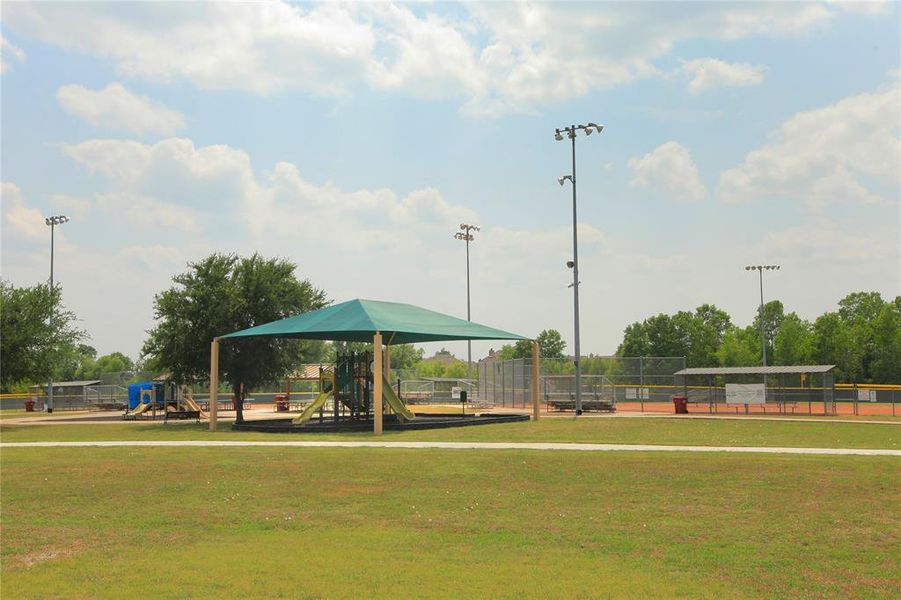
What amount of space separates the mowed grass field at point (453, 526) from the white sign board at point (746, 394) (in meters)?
25.2

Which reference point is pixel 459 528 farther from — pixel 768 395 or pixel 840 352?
pixel 840 352

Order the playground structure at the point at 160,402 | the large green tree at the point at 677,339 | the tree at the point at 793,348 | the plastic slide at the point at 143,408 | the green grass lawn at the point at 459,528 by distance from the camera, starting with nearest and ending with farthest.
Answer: the green grass lawn at the point at 459,528 → the playground structure at the point at 160,402 → the plastic slide at the point at 143,408 → the tree at the point at 793,348 → the large green tree at the point at 677,339

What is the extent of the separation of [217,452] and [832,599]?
16643mm

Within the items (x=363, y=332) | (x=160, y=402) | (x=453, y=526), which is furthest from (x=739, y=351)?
(x=453, y=526)

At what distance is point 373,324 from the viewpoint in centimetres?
3178

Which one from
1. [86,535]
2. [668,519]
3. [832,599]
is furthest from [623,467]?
[86,535]

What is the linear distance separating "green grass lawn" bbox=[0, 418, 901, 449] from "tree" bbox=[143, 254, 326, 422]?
4.82 m

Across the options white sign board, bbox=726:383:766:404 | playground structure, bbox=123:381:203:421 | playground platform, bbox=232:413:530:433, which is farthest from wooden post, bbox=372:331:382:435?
white sign board, bbox=726:383:766:404

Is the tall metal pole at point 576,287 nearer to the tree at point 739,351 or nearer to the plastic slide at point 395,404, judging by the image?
the plastic slide at point 395,404

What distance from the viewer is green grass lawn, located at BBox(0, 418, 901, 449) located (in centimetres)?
2459

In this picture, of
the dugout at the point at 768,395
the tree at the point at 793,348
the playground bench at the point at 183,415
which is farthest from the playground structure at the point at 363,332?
the tree at the point at 793,348

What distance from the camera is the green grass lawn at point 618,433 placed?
2459cm

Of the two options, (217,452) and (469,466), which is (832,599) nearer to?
(469,466)

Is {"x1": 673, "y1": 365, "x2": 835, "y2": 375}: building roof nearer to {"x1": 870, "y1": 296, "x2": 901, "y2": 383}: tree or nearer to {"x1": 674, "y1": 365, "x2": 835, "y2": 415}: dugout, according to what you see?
{"x1": 674, "y1": 365, "x2": 835, "y2": 415}: dugout
